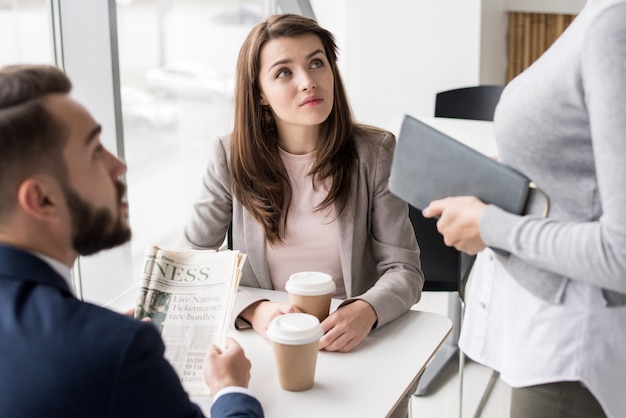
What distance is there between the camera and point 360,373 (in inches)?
57.3

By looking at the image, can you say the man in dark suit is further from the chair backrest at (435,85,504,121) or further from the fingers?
the chair backrest at (435,85,504,121)

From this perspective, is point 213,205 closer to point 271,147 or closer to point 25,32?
point 271,147

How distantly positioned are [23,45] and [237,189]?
0.82 m

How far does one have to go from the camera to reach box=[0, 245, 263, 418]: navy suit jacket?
0.96 m

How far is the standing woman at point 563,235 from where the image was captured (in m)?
1.04

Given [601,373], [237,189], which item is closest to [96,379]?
[601,373]

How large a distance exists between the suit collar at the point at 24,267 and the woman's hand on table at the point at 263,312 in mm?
627

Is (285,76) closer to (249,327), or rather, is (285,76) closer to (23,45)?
(249,327)

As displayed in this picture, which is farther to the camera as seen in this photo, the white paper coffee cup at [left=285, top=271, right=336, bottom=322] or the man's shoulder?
the white paper coffee cup at [left=285, top=271, right=336, bottom=322]

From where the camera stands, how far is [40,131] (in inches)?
40.9

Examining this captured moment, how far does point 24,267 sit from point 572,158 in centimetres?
76

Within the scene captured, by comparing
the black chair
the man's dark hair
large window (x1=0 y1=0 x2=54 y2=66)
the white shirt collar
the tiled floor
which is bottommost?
the tiled floor

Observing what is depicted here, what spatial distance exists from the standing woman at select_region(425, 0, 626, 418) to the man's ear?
0.59m

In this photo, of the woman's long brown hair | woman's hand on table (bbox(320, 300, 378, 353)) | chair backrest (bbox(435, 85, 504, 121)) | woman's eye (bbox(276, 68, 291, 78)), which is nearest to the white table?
woman's hand on table (bbox(320, 300, 378, 353))
